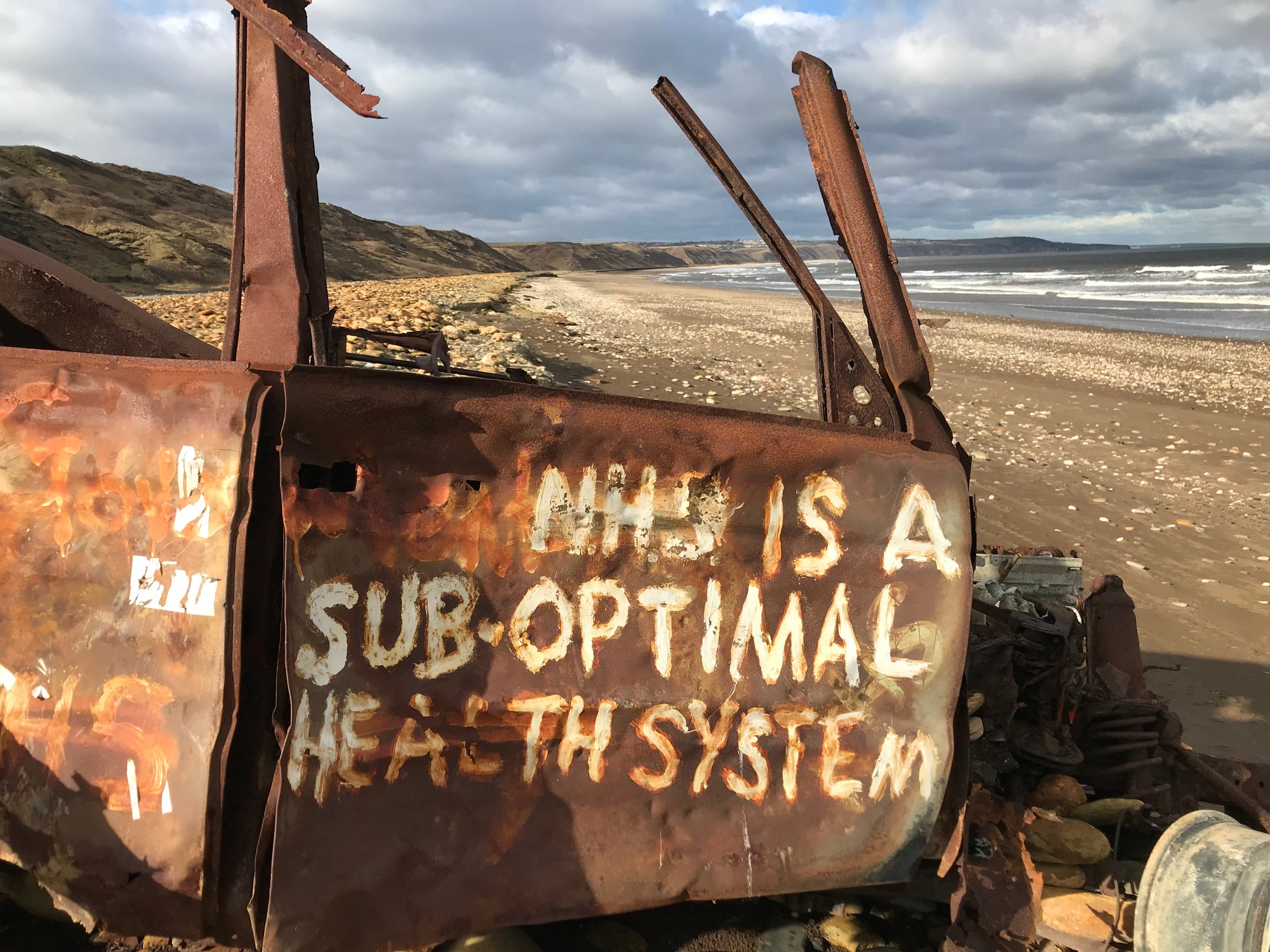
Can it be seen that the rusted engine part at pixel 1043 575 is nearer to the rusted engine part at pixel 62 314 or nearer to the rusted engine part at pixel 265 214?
the rusted engine part at pixel 265 214

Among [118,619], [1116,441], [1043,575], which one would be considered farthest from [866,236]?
[1116,441]

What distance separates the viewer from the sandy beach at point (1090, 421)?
16.3 feet

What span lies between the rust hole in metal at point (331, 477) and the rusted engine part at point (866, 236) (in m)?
1.24

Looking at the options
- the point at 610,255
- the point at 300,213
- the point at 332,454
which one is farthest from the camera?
the point at 610,255

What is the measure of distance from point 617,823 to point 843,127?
177 centimetres

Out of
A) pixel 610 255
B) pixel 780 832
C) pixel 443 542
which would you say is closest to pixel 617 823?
pixel 780 832

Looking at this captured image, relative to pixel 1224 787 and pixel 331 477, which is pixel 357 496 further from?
pixel 1224 787

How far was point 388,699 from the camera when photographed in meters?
1.61

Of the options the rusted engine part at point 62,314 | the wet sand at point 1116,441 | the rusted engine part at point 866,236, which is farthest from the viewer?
the wet sand at point 1116,441

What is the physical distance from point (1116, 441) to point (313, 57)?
10235 mm

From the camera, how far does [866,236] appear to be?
1.96 m

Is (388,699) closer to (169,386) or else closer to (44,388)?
(169,386)

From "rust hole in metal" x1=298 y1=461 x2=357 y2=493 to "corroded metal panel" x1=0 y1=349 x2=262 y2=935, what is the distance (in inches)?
4.3

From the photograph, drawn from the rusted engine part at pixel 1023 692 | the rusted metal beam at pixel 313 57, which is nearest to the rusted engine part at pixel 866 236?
the rusted engine part at pixel 1023 692
